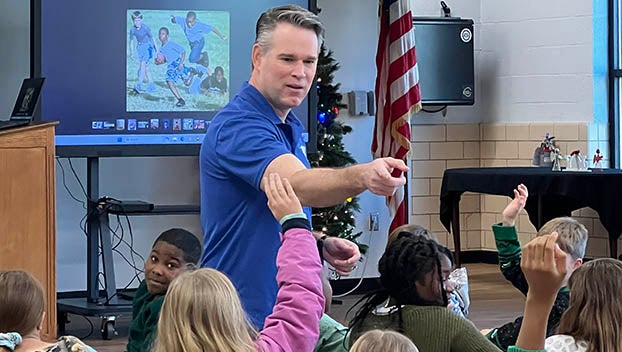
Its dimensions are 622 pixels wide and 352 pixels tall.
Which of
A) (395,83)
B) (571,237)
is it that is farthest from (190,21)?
(571,237)

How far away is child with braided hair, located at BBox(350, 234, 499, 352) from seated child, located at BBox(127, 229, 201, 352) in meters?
0.70

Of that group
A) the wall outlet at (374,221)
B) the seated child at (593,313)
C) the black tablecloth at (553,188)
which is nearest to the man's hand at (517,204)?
the seated child at (593,313)

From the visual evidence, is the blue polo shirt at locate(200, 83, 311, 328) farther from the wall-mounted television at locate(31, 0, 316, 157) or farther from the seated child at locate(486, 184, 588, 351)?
the wall-mounted television at locate(31, 0, 316, 157)

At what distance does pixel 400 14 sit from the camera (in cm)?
874

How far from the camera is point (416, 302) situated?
10.6ft

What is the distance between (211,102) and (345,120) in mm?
1830

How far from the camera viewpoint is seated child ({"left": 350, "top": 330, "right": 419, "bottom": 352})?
2.41 m

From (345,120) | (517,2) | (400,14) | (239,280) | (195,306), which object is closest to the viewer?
(195,306)

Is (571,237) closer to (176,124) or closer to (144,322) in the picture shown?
(144,322)

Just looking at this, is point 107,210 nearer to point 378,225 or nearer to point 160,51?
point 160,51

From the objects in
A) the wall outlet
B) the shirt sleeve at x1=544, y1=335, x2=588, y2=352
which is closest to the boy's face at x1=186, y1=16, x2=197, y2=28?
the wall outlet

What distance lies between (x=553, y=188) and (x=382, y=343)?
20.4 feet

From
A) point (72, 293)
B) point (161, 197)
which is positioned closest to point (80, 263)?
point (72, 293)

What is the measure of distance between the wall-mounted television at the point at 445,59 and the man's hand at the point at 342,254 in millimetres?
7266
